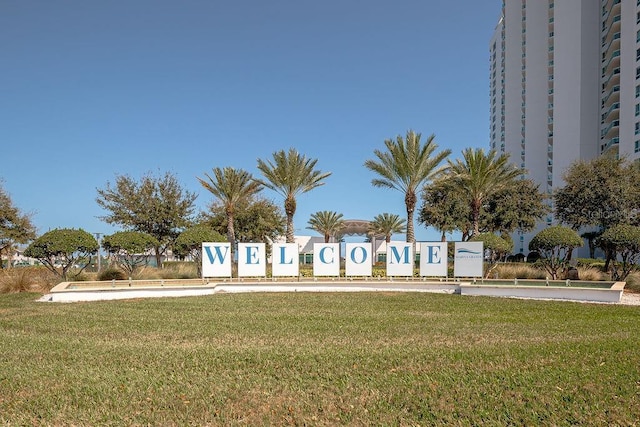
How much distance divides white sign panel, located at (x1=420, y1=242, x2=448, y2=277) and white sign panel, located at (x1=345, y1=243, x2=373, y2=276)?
251 centimetres

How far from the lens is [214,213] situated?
39.3 meters

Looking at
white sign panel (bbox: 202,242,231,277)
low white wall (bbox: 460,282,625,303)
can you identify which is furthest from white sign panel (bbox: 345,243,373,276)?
white sign panel (bbox: 202,242,231,277)

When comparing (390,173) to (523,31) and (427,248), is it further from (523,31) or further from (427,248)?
(523,31)

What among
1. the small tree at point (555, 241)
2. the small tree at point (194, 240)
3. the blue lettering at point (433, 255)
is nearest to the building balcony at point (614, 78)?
the small tree at point (555, 241)

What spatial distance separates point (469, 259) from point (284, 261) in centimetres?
857

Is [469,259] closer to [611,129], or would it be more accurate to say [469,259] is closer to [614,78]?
[611,129]

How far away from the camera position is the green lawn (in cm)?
478

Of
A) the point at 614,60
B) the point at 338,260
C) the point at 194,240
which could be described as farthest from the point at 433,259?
the point at 614,60

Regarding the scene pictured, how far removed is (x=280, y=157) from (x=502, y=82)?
253ft

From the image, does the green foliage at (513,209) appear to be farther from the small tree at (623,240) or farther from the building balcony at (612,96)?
the small tree at (623,240)

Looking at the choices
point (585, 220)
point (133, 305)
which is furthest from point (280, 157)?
point (585, 220)

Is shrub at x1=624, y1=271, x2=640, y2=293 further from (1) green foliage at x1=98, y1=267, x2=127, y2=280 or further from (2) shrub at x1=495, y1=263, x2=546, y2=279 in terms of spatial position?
(1) green foliage at x1=98, y1=267, x2=127, y2=280

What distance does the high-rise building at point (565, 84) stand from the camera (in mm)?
48031

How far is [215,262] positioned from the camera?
19875mm
